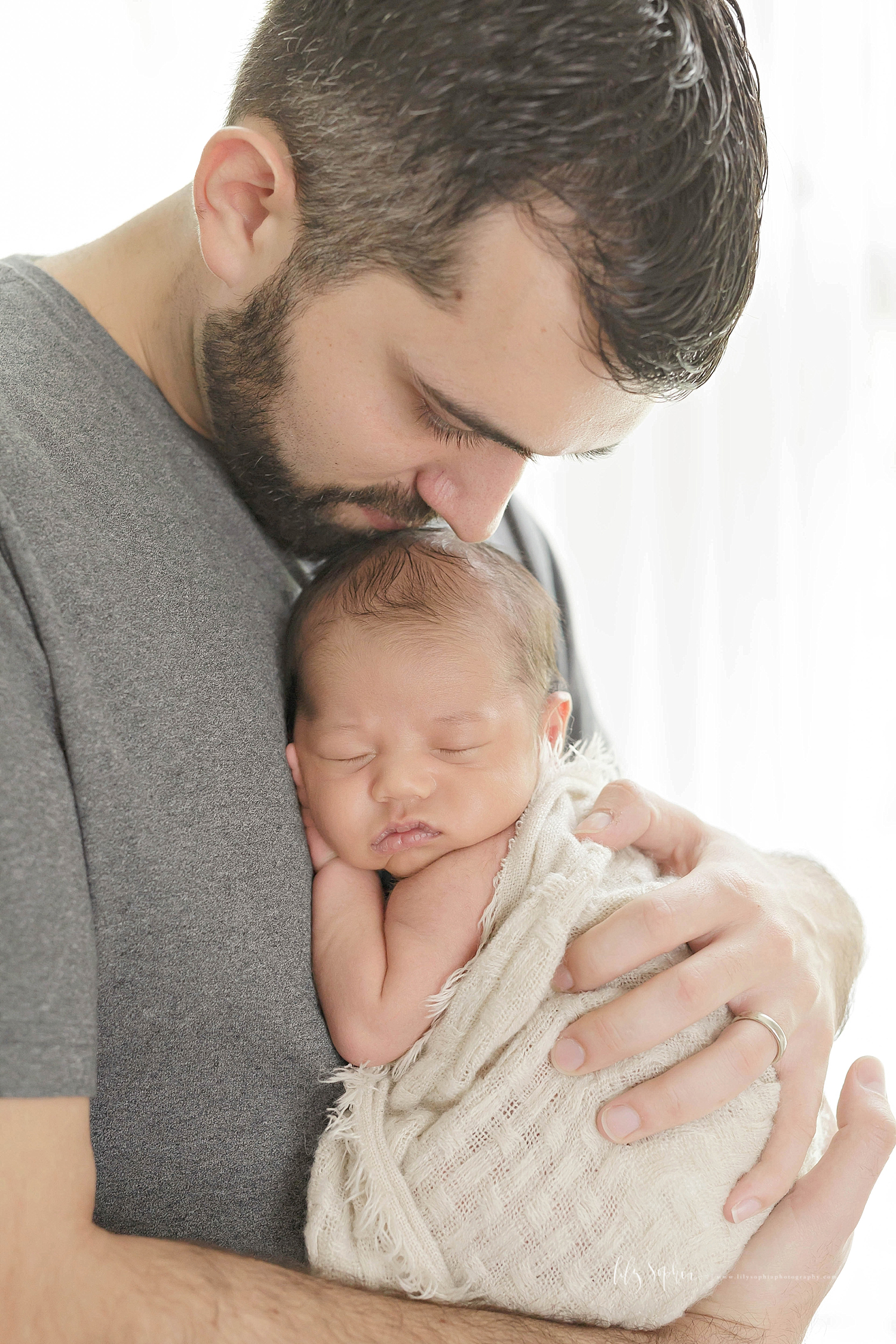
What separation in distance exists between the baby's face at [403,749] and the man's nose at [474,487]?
0.48 feet

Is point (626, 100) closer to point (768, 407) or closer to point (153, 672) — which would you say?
point (153, 672)

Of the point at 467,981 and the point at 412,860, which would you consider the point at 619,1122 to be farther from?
the point at 412,860

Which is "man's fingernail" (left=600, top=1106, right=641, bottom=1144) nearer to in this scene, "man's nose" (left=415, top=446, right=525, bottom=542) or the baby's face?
the baby's face

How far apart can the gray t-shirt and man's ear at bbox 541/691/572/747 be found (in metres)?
0.40

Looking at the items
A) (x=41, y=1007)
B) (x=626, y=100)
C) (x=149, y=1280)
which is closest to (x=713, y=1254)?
(x=149, y=1280)

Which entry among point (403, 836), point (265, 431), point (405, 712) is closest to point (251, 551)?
point (265, 431)

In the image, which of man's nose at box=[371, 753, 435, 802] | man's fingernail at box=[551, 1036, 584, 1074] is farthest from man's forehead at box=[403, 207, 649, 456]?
man's fingernail at box=[551, 1036, 584, 1074]

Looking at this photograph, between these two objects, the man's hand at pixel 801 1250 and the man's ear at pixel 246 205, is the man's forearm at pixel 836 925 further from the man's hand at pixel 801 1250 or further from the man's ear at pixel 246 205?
the man's ear at pixel 246 205

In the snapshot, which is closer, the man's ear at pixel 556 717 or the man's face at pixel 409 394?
the man's face at pixel 409 394

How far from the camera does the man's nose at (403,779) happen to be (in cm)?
123

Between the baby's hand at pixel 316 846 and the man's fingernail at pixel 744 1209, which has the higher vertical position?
the baby's hand at pixel 316 846

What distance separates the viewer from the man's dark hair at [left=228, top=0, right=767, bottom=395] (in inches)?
39.4

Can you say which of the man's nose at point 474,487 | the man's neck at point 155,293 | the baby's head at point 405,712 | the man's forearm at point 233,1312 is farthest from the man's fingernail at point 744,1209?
the man's neck at point 155,293

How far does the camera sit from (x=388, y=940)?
1197 millimetres
